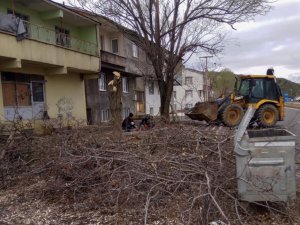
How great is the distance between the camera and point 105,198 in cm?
566

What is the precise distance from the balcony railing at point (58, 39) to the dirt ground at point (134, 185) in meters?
10.5

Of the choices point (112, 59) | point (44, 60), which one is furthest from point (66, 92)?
point (112, 59)

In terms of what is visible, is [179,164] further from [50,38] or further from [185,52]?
[185,52]

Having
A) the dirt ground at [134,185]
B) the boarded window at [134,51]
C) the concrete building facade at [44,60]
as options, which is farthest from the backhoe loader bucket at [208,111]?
the boarded window at [134,51]

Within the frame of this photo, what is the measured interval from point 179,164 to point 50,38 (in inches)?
593

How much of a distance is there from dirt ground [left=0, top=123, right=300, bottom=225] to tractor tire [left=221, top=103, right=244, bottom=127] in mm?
8822

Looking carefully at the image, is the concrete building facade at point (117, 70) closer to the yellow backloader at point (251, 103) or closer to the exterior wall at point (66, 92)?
the exterior wall at point (66, 92)

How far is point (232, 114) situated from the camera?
54.9 ft

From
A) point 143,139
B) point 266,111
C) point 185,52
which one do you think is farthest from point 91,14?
Answer: point 143,139

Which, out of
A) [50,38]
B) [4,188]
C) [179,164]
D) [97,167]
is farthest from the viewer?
[50,38]

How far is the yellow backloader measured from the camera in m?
16.7

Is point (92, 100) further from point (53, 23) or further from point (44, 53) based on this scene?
point (44, 53)

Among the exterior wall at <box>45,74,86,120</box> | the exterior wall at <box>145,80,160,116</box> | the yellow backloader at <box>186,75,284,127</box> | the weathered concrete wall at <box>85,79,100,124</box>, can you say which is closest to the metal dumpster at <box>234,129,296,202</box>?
the yellow backloader at <box>186,75,284,127</box>

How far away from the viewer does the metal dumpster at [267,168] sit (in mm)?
4742
